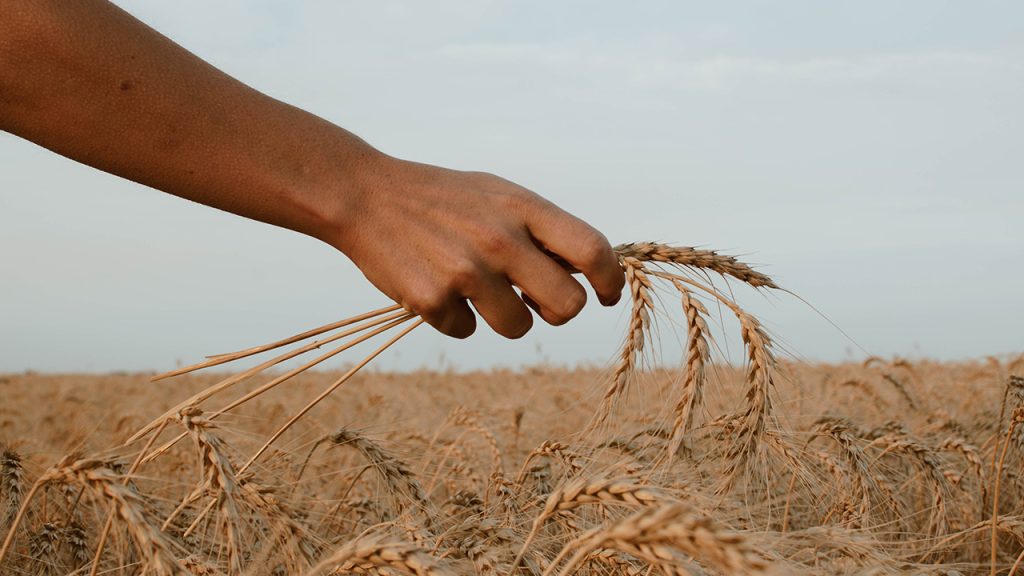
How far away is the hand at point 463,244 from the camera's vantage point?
144 centimetres

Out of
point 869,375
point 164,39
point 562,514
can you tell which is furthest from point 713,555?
point 869,375

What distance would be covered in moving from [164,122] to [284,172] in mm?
205

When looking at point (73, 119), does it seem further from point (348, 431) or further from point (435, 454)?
point (435, 454)

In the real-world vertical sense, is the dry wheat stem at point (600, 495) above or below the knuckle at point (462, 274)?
below

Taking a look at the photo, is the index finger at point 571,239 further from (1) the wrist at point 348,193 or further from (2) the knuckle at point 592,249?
(1) the wrist at point 348,193

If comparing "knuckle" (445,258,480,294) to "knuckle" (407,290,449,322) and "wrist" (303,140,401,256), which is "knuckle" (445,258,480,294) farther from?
"wrist" (303,140,401,256)

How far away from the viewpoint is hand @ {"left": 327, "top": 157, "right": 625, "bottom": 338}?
56.7 inches

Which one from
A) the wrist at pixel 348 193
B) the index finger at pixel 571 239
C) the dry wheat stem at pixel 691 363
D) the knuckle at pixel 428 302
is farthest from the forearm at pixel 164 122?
the dry wheat stem at pixel 691 363

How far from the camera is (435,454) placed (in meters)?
3.35

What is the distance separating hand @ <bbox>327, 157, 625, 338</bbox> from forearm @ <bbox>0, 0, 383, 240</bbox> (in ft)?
0.20

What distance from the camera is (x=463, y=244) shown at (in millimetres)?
1437

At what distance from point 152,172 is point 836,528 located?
132cm

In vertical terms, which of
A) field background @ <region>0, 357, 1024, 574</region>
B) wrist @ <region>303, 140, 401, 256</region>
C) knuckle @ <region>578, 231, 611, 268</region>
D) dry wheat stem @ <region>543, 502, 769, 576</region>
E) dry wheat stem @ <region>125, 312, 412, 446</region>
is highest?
wrist @ <region>303, 140, 401, 256</region>

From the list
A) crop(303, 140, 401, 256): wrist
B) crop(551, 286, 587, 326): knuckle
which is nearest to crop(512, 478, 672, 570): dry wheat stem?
crop(551, 286, 587, 326): knuckle
